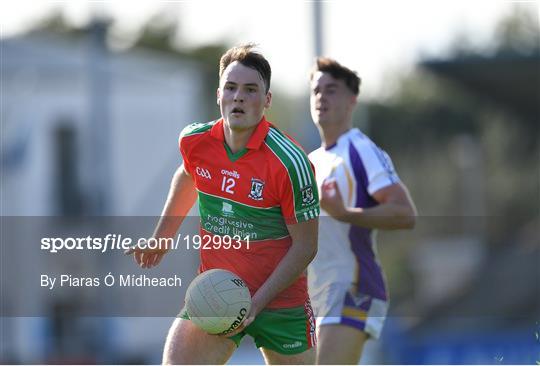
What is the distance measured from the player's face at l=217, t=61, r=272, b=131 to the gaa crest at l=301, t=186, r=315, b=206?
465mm

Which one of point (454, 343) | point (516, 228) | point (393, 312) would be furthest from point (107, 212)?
point (516, 228)

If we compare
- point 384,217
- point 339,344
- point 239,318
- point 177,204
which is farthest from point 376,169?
point 239,318

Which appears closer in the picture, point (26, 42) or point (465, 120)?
point (26, 42)

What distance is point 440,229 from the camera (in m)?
54.2

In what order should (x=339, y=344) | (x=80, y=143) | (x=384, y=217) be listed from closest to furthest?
(x=384, y=217) → (x=339, y=344) → (x=80, y=143)

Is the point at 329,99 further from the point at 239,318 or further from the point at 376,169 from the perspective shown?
the point at 239,318

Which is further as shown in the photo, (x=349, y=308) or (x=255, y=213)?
(x=349, y=308)

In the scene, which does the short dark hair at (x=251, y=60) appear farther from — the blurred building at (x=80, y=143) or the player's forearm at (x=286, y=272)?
the blurred building at (x=80, y=143)

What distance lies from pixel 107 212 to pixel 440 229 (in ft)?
70.9

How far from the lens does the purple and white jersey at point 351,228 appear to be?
9.31 meters

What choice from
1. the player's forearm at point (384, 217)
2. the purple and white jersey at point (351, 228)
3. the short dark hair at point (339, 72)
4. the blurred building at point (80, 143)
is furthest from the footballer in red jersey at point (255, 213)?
the blurred building at point (80, 143)

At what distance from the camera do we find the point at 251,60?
7645 millimetres

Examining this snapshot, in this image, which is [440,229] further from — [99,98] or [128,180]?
[99,98]

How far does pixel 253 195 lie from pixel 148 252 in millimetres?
836
